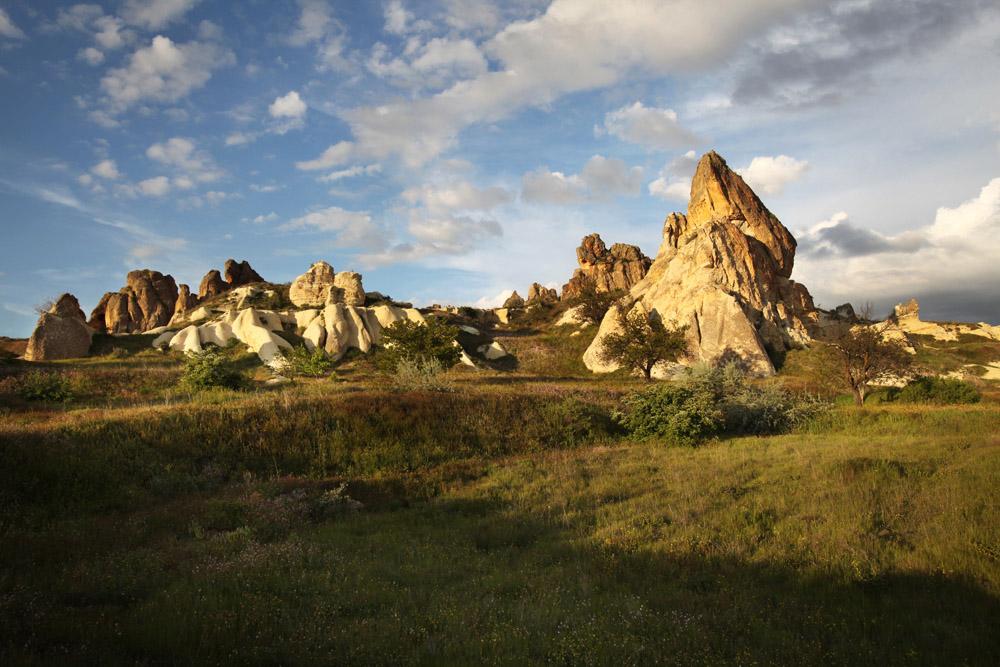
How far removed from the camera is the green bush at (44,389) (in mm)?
17047

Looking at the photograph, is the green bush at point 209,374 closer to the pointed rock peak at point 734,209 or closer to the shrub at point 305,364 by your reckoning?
the shrub at point 305,364

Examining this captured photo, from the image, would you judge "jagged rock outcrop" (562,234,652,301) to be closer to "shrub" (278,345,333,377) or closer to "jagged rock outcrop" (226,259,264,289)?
"jagged rock outcrop" (226,259,264,289)

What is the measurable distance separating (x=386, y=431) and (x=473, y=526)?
618 centimetres

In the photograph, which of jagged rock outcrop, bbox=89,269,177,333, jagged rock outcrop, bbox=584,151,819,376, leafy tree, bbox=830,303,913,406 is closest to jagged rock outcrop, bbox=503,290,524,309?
jagged rock outcrop, bbox=584,151,819,376

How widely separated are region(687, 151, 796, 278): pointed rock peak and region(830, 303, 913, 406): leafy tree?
1306 inches

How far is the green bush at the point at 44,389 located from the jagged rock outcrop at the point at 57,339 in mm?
20034

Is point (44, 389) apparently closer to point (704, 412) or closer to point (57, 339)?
point (57, 339)

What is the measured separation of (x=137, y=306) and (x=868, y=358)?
99.5m

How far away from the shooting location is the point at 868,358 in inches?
899

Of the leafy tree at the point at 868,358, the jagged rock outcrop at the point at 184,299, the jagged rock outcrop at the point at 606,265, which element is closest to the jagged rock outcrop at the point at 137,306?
the jagged rock outcrop at the point at 184,299

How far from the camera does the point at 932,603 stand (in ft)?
15.1

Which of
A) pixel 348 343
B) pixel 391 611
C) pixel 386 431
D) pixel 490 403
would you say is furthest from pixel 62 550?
pixel 348 343

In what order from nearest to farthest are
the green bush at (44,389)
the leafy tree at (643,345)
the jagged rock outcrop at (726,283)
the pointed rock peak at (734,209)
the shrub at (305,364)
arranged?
the green bush at (44,389) < the shrub at (305,364) < the leafy tree at (643,345) < the jagged rock outcrop at (726,283) < the pointed rock peak at (734,209)

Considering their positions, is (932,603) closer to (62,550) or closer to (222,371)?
(62,550)
